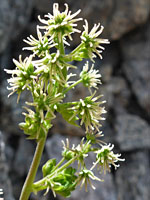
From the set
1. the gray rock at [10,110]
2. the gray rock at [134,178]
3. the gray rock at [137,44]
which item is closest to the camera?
the gray rock at [134,178]

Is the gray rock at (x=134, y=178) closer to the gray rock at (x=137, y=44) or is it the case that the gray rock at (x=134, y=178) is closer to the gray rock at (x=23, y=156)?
the gray rock at (x=23, y=156)

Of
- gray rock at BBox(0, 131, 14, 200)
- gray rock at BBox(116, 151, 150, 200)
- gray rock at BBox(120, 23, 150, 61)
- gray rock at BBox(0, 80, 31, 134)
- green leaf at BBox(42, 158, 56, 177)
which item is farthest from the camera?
gray rock at BBox(120, 23, 150, 61)

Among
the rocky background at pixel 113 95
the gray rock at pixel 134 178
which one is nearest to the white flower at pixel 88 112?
the rocky background at pixel 113 95

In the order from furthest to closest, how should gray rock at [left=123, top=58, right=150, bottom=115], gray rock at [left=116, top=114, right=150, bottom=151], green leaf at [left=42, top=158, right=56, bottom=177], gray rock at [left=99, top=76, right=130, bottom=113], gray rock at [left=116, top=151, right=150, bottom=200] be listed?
gray rock at [left=123, top=58, right=150, bottom=115] → gray rock at [left=99, top=76, right=130, bottom=113] → gray rock at [left=116, top=114, right=150, bottom=151] → gray rock at [left=116, top=151, right=150, bottom=200] → green leaf at [left=42, top=158, right=56, bottom=177]

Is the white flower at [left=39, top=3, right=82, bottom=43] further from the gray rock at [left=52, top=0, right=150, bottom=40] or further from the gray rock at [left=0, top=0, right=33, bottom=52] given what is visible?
the gray rock at [left=52, top=0, right=150, bottom=40]

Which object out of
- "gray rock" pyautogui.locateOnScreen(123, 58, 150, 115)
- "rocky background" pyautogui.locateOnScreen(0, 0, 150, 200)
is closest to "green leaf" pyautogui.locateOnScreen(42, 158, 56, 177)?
"rocky background" pyautogui.locateOnScreen(0, 0, 150, 200)

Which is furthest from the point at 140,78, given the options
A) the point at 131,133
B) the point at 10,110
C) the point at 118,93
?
the point at 10,110

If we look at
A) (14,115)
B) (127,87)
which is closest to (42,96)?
(14,115)
